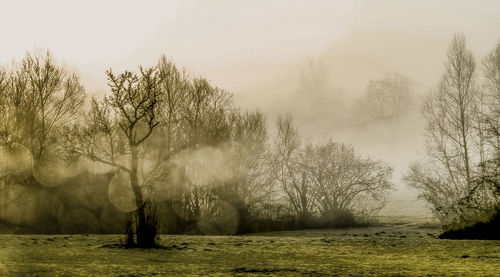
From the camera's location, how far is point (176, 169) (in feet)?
93.4

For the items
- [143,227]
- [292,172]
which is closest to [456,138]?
[292,172]

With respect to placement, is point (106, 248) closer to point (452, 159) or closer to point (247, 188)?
point (247, 188)

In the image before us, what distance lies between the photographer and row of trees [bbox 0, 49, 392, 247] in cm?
2669

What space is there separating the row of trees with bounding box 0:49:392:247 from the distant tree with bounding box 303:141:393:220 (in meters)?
0.07

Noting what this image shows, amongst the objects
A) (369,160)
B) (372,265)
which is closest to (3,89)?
(369,160)

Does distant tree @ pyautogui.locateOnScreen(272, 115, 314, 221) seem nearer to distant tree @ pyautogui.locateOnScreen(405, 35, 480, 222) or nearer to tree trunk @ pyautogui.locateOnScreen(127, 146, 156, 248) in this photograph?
distant tree @ pyautogui.locateOnScreen(405, 35, 480, 222)

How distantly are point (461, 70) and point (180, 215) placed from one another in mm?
20982

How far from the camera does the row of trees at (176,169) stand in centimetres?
2669

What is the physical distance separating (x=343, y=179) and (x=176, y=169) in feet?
35.7

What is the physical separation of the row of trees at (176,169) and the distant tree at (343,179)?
0.07m

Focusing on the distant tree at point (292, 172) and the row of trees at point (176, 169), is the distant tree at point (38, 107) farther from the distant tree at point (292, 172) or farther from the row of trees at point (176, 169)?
the distant tree at point (292, 172)

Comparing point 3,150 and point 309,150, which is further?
point 309,150

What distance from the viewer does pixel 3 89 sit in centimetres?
2766

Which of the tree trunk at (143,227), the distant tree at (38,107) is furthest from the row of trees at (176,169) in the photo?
the tree trunk at (143,227)
